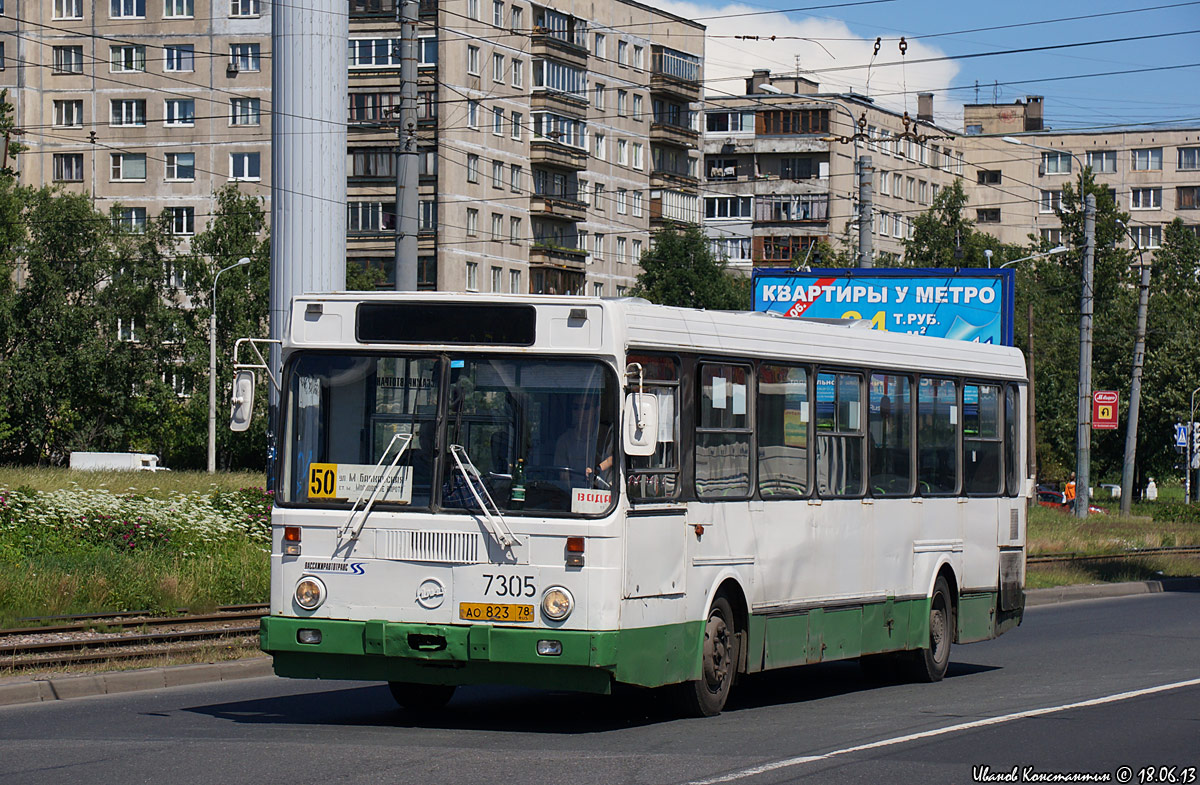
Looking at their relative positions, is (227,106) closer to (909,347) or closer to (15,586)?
(15,586)

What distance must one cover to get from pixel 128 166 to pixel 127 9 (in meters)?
7.44

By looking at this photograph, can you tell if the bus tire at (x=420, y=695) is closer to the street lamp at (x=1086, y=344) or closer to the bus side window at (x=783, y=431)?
the bus side window at (x=783, y=431)

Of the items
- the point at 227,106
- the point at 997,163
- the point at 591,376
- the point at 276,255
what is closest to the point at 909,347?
the point at 591,376

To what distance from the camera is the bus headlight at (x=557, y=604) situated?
33.2ft

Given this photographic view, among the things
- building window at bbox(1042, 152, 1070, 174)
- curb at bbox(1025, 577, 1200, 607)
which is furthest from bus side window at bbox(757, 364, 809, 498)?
building window at bbox(1042, 152, 1070, 174)

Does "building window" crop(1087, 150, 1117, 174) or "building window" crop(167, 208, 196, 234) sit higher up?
"building window" crop(1087, 150, 1117, 174)

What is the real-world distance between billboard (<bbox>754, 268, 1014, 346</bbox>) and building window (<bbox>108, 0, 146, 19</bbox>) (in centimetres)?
5940

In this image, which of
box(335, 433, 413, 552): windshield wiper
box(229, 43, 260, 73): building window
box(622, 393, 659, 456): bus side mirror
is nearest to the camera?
box(622, 393, 659, 456): bus side mirror

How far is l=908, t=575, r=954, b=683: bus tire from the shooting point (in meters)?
14.5

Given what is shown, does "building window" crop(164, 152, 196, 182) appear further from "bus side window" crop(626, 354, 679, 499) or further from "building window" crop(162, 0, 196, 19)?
"bus side window" crop(626, 354, 679, 499)

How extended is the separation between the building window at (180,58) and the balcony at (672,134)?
74.5 feet

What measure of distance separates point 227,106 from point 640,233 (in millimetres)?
21125

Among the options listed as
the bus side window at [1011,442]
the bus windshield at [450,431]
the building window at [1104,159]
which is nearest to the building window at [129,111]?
the building window at [1104,159]

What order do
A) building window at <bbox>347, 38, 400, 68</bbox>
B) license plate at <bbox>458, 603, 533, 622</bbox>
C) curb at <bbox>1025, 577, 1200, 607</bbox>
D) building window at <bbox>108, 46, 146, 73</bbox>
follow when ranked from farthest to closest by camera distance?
building window at <bbox>108, 46, 146, 73</bbox> → building window at <bbox>347, 38, 400, 68</bbox> → curb at <bbox>1025, 577, 1200, 607</bbox> → license plate at <bbox>458, 603, 533, 622</bbox>
